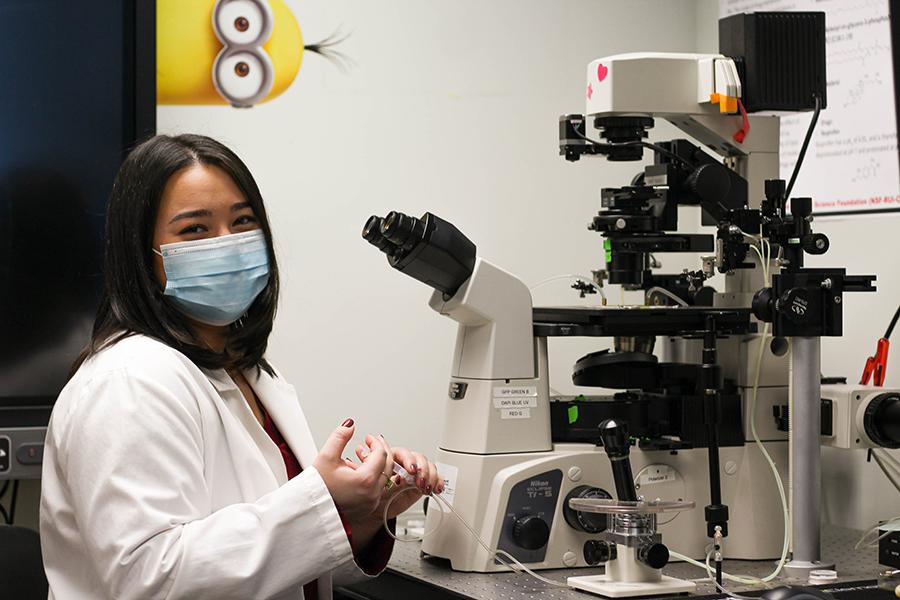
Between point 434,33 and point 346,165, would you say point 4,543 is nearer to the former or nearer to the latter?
point 346,165

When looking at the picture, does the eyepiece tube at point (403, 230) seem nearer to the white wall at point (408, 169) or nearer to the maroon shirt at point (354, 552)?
the maroon shirt at point (354, 552)

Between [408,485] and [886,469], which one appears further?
[886,469]

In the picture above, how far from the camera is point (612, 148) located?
188cm

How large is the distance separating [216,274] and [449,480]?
0.53 meters

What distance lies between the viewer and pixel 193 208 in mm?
1509

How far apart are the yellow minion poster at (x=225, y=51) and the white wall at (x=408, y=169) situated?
3 cm

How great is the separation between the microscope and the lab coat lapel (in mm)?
259

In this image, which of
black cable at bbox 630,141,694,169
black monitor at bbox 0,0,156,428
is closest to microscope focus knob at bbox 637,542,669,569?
black cable at bbox 630,141,694,169

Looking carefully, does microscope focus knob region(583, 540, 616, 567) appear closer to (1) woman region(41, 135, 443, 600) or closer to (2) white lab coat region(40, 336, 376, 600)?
(1) woman region(41, 135, 443, 600)

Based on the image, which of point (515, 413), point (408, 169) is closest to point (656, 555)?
point (515, 413)

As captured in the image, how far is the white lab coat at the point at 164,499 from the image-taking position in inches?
51.0

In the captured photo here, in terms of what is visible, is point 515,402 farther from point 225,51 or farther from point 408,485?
point 225,51

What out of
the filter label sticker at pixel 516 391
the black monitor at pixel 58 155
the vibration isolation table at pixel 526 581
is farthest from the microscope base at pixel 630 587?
the black monitor at pixel 58 155

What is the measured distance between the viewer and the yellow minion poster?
7.54 feet
